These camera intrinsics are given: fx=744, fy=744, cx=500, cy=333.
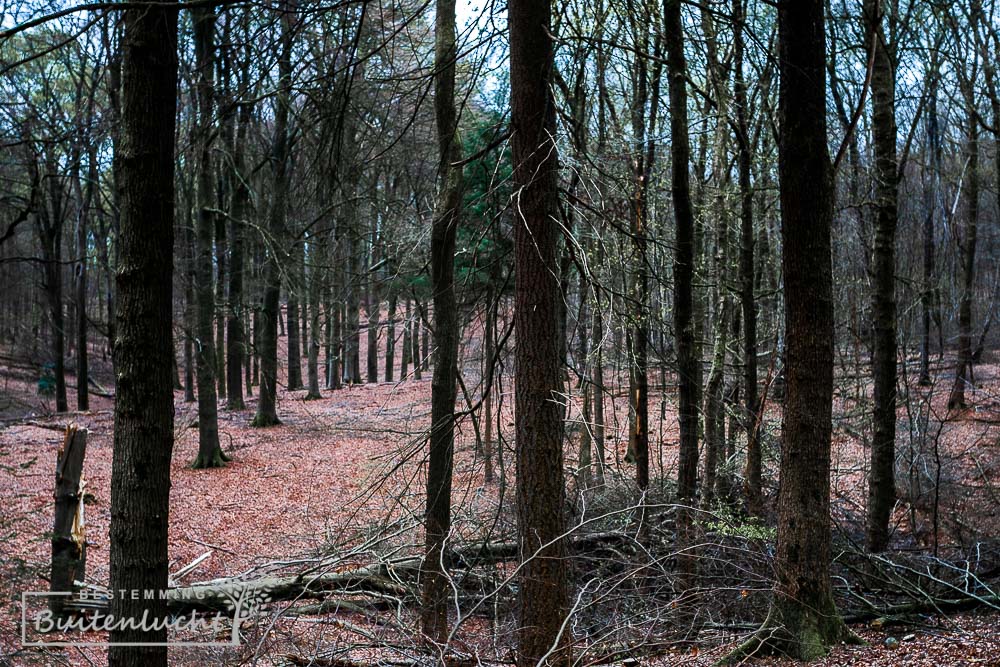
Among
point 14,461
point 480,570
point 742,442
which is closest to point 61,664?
point 480,570

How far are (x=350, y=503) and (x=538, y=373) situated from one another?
4.11m

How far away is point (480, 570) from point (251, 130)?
11138 mm

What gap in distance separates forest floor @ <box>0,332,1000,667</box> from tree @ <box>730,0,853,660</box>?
0.34 m

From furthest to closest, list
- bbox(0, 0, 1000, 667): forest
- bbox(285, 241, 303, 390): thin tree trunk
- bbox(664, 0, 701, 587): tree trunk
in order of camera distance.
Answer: bbox(285, 241, 303, 390): thin tree trunk, bbox(664, 0, 701, 587): tree trunk, bbox(0, 0, 1000, 667): forest

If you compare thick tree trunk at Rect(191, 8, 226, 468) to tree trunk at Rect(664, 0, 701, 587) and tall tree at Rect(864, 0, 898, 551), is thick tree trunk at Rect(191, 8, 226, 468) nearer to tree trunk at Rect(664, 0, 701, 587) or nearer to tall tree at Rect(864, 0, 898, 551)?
tree trunk at Rect(664, 0, 701, 587)

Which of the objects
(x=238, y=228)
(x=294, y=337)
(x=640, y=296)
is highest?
(x=238, y=228)

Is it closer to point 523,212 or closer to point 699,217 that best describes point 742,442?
point 699,217

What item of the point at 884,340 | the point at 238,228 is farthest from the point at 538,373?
the point at 238,228

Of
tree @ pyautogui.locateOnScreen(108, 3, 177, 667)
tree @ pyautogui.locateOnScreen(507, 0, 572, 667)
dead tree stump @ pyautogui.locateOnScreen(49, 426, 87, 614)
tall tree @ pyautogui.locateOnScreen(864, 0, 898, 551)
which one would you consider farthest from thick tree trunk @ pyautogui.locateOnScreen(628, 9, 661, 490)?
dead tree stump @ pyautogui.locateOnScreen(49, 426, 87, 614)

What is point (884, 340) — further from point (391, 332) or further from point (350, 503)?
point (391, 332)

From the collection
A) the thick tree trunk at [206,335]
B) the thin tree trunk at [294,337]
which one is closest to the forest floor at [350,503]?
the thick tree trunk at [206,335]

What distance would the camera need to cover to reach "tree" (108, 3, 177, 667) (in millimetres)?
3787

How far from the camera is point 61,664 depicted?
17.3ft

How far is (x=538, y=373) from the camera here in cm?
411
